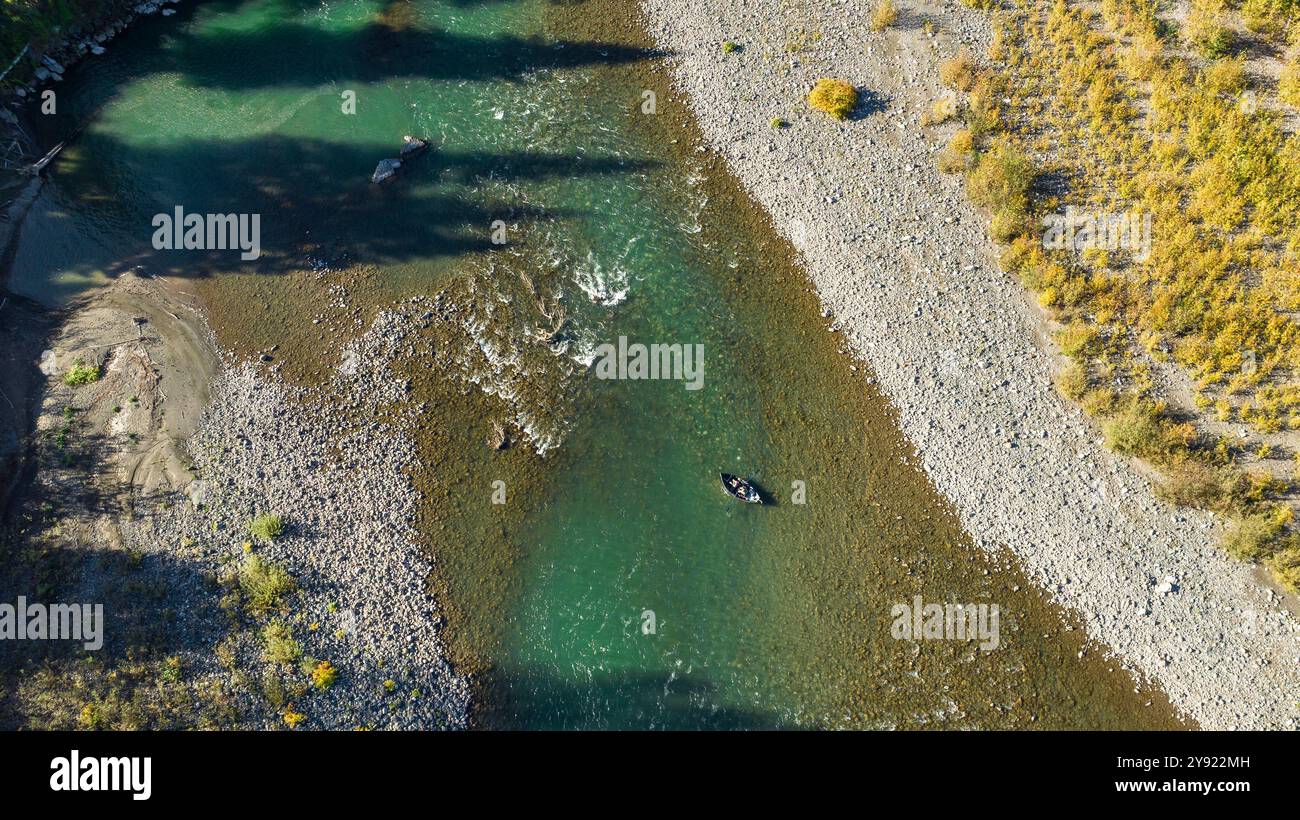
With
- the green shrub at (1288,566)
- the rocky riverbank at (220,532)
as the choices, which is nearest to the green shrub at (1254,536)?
the green shrub at (1288,566)

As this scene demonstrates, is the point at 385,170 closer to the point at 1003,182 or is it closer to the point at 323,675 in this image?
the point at 323,675

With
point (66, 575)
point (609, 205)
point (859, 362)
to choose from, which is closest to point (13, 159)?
point (66, 575)

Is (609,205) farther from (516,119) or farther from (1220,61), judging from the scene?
(1220,61)

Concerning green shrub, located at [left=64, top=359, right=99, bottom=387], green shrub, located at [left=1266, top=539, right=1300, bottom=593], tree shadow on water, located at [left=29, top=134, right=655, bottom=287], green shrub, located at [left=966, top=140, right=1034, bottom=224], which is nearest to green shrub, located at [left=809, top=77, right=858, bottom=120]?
green shrub, located at [left=966, top=140, right=1034, bottom=224]

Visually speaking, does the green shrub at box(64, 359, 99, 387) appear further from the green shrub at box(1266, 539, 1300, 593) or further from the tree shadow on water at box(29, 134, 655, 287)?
the green shrub at box(1266, 539, 1300, 593)

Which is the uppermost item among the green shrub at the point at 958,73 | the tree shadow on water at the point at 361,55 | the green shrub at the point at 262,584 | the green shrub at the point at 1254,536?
the tree shadow on water at the point at 361,55

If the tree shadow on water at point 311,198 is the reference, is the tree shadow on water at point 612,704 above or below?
below

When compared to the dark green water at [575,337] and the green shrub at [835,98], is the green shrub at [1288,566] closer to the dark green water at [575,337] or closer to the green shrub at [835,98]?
the dark green water at [575,337]
